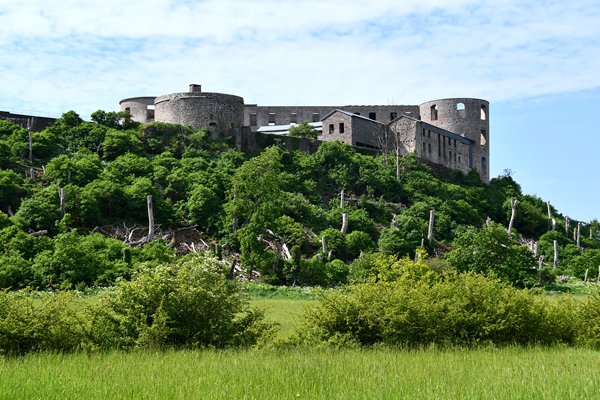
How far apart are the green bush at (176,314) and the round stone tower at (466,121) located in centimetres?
6350

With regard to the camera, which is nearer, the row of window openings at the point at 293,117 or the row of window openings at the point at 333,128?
the row of window openings at the point at 333,128

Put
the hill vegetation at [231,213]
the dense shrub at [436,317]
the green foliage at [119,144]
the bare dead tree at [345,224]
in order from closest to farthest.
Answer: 1. the dense shrub at [436,317]
2. the hill vegetation at [231,213]
3. the bare dead tree at [345,224]
4. the green foliage at [119,144]

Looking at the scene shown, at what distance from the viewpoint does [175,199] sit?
52.5 m

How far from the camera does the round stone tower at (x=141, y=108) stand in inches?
2849

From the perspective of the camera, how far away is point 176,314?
18.0m

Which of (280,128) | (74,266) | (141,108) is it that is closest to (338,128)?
(280,128)

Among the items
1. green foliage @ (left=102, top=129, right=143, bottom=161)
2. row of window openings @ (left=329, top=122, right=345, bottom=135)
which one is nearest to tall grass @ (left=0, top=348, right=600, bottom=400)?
green foliage @ (left=102, top=129, right=143, bottom=161)

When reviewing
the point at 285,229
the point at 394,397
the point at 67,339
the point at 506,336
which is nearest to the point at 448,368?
the point at 394,397

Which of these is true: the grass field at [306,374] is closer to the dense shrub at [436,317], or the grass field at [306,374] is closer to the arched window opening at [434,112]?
the dense shrub at [436,317]

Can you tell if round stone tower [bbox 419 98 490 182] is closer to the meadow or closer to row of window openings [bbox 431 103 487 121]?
row of window openings [bbox 431 103 487 121]

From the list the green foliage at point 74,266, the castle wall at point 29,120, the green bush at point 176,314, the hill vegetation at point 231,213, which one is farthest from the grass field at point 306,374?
the castle wall at point 29,120

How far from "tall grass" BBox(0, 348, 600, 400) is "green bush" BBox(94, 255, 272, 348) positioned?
3.18ft

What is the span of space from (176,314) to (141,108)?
186ft

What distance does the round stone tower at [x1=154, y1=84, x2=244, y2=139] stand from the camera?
212ft
